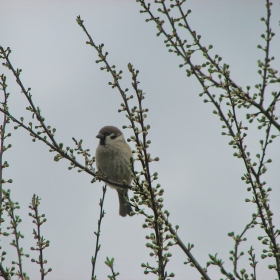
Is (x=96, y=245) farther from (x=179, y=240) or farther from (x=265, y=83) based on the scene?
(x=265, y=83)

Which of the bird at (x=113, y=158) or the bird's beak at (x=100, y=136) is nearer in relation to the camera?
the bird at (x=113, y=158)

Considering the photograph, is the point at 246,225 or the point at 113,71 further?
the point at 113,71

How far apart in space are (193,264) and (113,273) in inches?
19.5

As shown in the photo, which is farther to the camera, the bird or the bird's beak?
the bird's beak

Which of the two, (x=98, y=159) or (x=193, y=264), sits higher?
(x=98, y=159)

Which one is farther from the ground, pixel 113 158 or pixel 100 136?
pixel 100 136

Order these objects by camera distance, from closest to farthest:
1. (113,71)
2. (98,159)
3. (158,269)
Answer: (158,269), (113,71), (98,159)

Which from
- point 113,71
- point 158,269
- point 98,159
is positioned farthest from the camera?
point 98,159

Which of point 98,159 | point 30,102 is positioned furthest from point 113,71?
point 98,159

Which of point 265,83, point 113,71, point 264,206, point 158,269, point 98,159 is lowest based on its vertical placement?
point 158,269

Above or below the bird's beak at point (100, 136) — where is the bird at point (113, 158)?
below

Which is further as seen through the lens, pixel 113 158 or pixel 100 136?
pixel 100 136

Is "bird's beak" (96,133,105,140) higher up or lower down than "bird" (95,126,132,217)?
higher up

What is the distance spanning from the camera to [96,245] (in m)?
3.02
